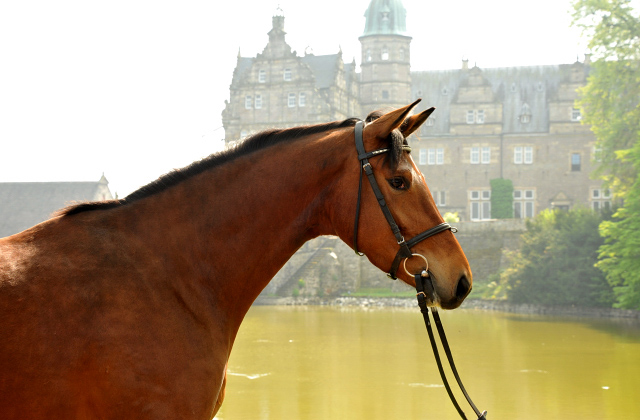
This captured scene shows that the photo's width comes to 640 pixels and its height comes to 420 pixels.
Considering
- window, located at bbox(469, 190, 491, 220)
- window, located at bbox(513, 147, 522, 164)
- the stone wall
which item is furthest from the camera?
window, located at bbox(469, 190, 491, 220)

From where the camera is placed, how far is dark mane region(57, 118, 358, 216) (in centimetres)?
278

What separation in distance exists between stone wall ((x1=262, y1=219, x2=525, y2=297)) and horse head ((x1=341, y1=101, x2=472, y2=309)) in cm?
3388

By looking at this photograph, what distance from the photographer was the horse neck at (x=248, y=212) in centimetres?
271

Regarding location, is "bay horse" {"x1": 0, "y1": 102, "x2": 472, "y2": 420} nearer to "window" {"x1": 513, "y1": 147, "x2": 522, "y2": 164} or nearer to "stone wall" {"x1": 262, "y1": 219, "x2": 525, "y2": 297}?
"stone wall" {"x1": 262, "y1": 219, "x2": 525, "y2": 297}

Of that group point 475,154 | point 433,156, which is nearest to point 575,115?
point 475,154

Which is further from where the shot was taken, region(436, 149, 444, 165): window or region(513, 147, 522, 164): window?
region(436, 149, 444, 165): window

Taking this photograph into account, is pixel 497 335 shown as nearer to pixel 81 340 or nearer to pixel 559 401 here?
pixel 559 401

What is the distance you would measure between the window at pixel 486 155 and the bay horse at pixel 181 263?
48.0m

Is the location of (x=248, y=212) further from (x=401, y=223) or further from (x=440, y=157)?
(x=440, y=157)

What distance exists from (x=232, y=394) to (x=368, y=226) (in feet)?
30.9

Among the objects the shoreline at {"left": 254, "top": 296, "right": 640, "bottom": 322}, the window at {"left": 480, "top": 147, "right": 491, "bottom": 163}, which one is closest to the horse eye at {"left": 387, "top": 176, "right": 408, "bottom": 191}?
the shoreline at {"left": 254, "top": 296, "right": 640, "bottom": 322}

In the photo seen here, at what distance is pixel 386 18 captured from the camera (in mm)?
49875

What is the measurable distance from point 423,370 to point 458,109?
37.9 m

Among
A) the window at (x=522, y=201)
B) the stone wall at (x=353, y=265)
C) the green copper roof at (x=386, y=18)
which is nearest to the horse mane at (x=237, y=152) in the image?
the stone wall at (x=353, y=265)
